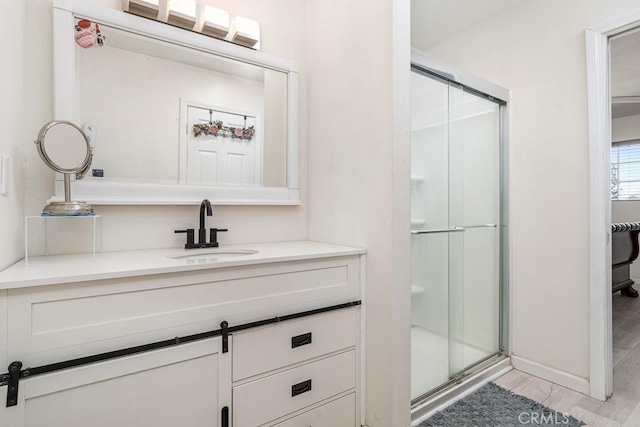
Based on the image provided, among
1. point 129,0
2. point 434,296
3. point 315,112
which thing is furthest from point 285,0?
point 434,296

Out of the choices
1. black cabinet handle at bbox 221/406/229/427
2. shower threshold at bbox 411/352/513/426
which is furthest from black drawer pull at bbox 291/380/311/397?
shower threshold at bbox 411/352/513/426

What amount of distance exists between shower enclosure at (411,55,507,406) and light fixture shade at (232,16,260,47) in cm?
87

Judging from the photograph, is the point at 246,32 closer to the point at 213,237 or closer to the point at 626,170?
the point at 213,237

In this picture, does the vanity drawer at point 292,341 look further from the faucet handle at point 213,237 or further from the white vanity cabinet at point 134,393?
the faucet handle at point 213,237

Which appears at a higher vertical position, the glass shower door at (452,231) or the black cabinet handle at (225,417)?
the glass shower door at (452,231)

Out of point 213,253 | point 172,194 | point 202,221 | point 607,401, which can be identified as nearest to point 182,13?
point 172,194

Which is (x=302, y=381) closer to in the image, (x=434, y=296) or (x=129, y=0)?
(x=434, y=296)

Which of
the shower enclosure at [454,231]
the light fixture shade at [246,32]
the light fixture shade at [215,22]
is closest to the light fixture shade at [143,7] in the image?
the light fixture shade at [215,22]

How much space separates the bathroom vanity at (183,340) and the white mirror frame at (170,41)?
0.27m

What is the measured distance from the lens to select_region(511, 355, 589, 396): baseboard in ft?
6.12

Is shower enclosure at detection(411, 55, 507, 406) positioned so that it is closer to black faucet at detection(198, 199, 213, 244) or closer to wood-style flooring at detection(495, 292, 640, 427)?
wood-style flooring at detection(495, 292, 640, 427)

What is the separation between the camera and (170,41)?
1508 mm

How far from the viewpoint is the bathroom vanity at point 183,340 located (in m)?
0.84

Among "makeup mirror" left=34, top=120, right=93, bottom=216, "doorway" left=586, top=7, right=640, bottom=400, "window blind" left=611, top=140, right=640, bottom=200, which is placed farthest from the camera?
"window blind" left=611, top=140, right=640, bottom=200
